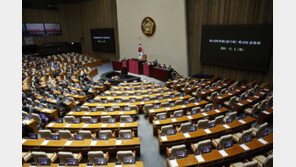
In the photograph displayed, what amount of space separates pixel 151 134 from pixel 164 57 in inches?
476

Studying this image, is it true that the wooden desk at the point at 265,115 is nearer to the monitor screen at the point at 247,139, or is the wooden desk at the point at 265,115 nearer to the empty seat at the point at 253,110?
the empty seat at the point at 253,110

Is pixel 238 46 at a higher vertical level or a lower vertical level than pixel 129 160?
higher

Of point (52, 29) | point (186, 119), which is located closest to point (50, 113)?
point (186, 119)

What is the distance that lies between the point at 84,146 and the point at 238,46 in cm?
1207

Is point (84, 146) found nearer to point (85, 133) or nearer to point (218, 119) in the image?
point (85, 133)

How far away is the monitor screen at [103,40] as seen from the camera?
23703 mm

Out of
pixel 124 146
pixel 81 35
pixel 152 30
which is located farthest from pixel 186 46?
pixel 81 35

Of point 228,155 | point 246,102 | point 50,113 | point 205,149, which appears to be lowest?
point 228,155

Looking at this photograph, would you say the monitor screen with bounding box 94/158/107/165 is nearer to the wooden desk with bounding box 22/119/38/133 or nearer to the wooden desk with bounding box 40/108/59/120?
the wooden desk with bounding box 22/119/38/133

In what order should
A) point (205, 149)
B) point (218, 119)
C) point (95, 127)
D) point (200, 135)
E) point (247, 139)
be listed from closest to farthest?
point (205, 149), point (247, 139), point (200, 135), point (218, 119), point (95, 127)

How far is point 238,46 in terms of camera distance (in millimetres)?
12656

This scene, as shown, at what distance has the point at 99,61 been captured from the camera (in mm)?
23078

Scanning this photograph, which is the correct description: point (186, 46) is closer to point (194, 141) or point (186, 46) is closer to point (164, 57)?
point (164, 57)

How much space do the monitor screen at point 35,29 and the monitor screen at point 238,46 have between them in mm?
23690
